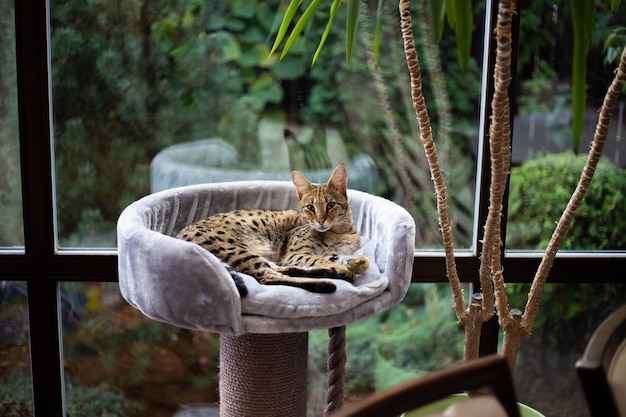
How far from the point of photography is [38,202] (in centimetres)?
236

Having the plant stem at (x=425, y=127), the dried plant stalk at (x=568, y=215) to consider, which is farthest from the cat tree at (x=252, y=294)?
the dried plant stalk at (x=568, y=215)

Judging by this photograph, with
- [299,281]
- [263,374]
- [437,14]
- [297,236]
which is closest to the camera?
[437,14]

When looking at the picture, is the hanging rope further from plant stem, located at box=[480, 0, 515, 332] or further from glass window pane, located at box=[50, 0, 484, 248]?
glass window pane, located at box=[50, 0, 484, 248]

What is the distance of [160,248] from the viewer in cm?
165

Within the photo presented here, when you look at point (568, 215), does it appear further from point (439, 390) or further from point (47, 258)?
point (47, 258)

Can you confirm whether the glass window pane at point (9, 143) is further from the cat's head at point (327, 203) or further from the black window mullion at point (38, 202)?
the cat's head at point (327, 203)

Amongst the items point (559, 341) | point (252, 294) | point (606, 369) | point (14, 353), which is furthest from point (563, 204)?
point (14, 353)

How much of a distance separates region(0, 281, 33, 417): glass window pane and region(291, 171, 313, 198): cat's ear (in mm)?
1034

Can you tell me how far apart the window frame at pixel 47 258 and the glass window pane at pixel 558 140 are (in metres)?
0.08

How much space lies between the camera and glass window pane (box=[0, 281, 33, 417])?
2.45 meters

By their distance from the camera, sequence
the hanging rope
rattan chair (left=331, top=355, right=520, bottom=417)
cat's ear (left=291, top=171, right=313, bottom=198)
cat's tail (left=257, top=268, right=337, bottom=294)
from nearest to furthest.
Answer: rattan chair (left=331, top=355, right=520, bottom=417)
cat's tail (left=257, top=268, right=337, bottom=294)
the hanging rope
cat's ear (left=291, top=171, right=313, bottom=198)

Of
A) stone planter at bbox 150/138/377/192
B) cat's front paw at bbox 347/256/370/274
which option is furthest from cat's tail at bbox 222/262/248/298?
stone planter at bbox 150/138/377/192

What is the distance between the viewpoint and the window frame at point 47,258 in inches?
89.7

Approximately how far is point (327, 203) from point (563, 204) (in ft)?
2.94
